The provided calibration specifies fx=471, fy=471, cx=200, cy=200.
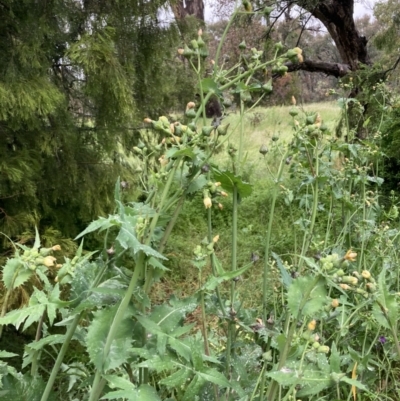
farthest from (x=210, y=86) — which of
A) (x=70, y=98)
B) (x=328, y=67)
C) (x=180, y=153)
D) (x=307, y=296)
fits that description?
(x=328, y=67)

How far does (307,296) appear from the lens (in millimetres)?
769

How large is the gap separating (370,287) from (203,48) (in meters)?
0.61

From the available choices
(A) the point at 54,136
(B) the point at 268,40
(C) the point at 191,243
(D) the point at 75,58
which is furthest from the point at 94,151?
(B) the point at 268,40

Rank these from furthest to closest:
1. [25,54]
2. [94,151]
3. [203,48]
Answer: [94,151], [25,54], [203,48]

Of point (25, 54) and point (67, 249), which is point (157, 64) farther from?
point (67, 249)

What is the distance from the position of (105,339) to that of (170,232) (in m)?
0.22

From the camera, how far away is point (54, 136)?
8.97 feet

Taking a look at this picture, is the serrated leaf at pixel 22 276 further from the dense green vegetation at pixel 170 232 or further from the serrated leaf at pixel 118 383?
the serrated leaf at pixel 118 383

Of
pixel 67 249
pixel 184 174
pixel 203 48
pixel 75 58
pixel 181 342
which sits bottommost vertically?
pixel 67 249

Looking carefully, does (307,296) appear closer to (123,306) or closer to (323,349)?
(323,349)

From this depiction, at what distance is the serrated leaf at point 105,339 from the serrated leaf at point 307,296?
0.28 m

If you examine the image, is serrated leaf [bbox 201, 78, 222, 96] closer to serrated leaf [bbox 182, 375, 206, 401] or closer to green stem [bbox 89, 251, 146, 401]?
green stem [bbox 89, 251, 146, 401]

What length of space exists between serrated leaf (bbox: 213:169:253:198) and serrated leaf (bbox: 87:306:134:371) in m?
0.35

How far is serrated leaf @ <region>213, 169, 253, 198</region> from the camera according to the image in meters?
0.99
